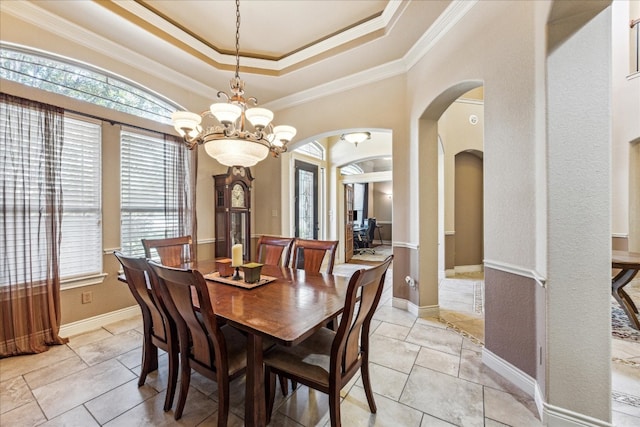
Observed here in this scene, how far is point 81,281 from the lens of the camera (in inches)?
104

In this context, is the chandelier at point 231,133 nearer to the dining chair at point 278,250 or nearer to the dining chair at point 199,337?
the dining chair at point 278,250

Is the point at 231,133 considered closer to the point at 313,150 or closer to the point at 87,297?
the point at 87,297

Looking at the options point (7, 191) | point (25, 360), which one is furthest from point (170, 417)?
point (7, 191)

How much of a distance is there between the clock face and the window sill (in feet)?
5.60

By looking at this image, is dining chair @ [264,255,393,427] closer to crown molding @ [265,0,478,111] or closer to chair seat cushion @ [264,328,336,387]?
chair seat cushion @ [264,328,336,387]

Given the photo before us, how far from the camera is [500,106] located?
1.95m

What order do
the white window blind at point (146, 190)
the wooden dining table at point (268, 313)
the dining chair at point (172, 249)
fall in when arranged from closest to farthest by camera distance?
the wooden dining table at point (268, 313)
the dining chair at point (172, 249)
the white window blind at point (146, 190)

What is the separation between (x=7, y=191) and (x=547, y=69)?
4.16 meters

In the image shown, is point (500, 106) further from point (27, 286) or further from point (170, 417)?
point (27, 286)

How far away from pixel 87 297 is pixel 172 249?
110 centimetres

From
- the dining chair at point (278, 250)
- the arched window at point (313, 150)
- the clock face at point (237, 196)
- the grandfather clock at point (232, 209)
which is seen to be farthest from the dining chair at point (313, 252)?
the arched window at point (313, 150)

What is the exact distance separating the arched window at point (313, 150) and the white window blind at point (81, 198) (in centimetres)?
329

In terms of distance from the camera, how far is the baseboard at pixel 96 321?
256 cm

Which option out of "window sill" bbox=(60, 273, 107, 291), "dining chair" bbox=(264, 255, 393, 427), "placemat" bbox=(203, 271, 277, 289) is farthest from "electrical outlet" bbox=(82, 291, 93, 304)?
"dining chair" bbox=(264, 255, 393, 427)
